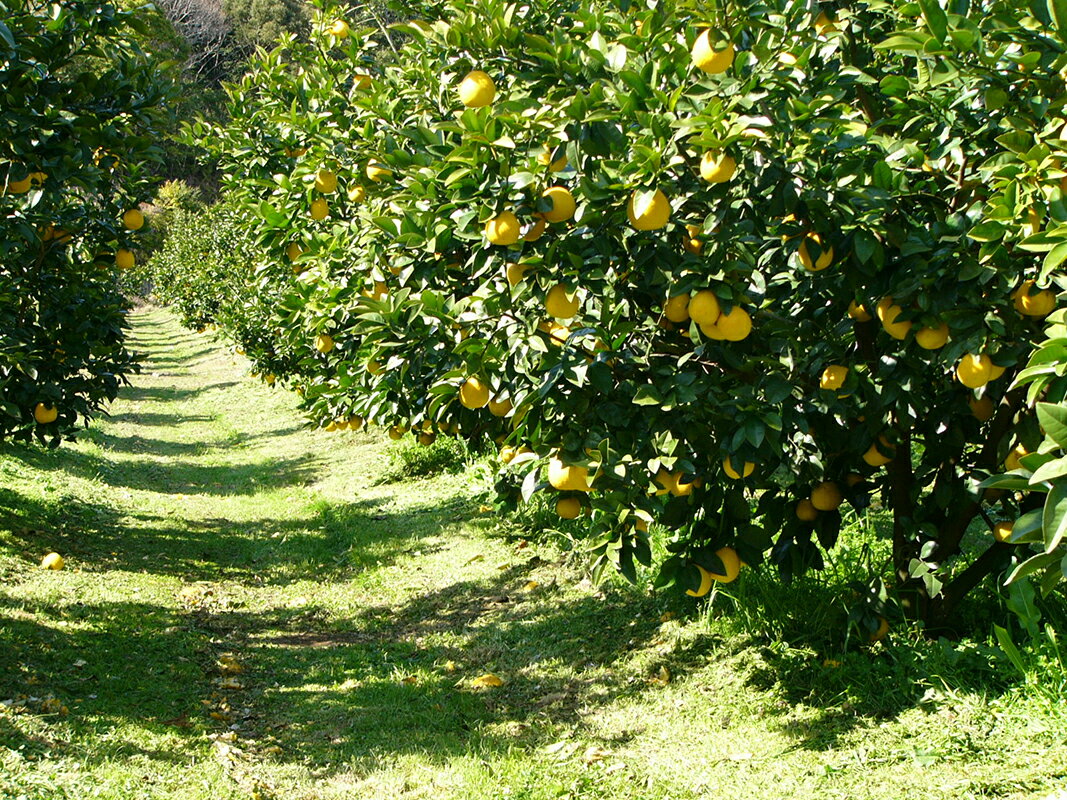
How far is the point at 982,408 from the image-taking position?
108 inches

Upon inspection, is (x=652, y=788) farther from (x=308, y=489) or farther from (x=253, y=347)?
(x=253, y=347)

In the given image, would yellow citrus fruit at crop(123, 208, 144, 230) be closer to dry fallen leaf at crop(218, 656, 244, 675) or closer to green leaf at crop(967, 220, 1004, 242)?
dry fallen leaf at crop(218, 656, 244, 675)

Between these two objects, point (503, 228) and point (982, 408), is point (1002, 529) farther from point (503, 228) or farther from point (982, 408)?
point (503, 228)

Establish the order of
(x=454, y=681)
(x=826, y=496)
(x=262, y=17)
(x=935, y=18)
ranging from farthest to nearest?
(x=262, y=17) < (x=454, y=681) < (x=826, y=496) < (x=935, y=18)

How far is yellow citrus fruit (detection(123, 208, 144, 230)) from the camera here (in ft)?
14.0

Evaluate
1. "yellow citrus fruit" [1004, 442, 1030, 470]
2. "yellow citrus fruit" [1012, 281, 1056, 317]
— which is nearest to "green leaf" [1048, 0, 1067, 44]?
"yellow citrus fruit" [1012, 281, 1056, 317]

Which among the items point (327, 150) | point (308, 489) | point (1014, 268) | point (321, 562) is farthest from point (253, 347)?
point (1014, 268)

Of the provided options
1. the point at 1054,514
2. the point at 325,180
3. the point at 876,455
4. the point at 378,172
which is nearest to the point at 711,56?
the point at 876,455

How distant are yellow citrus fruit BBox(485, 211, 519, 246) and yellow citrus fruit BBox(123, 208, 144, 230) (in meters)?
2.63

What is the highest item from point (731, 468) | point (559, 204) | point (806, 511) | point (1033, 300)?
point (559, 204)

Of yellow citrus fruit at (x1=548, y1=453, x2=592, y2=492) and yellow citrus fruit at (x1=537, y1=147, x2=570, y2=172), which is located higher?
yellow citrus fruit at (x1=537, y1=147, x2=570, y2=172)

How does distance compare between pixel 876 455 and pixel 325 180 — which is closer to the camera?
pixel 876 455

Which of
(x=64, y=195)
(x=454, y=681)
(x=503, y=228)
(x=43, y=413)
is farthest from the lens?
(x=43, y=413)

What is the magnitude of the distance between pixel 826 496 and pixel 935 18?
1.49 meters
